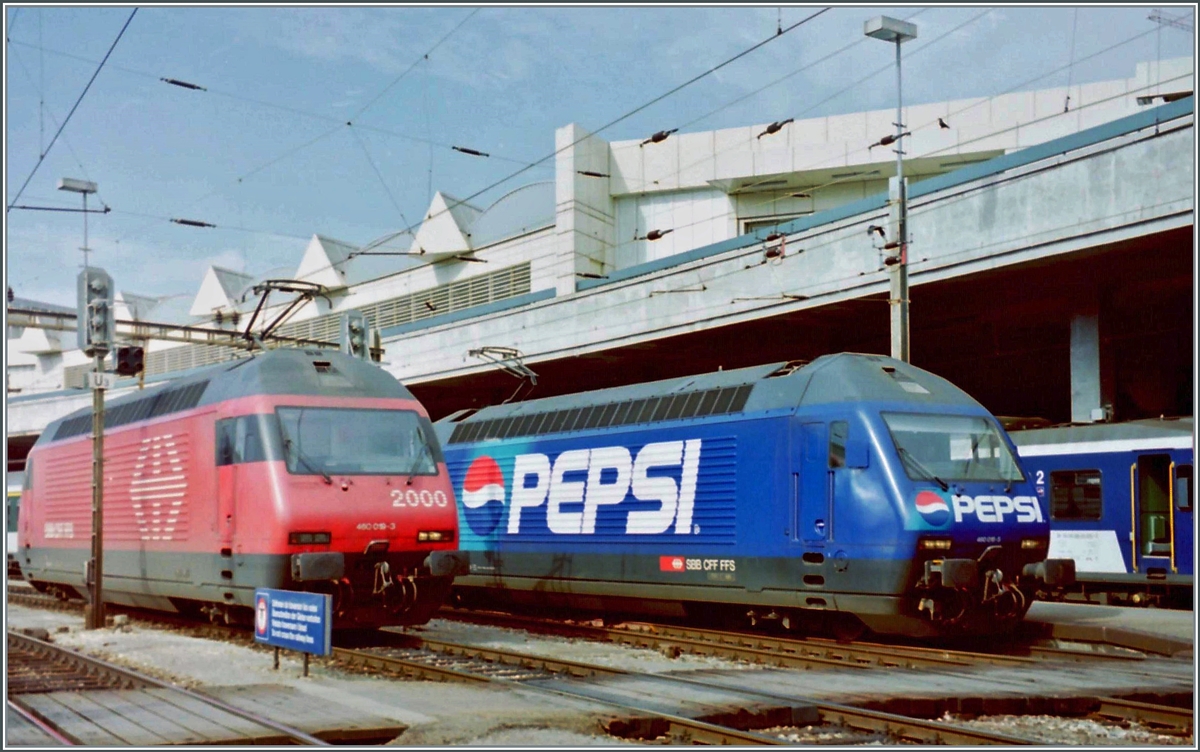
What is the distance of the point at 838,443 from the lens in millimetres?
14734

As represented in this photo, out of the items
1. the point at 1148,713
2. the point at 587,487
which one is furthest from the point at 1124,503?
the point at 1148,713

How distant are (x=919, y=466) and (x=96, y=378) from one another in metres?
11.8

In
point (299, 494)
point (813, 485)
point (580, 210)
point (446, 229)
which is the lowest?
point (299, 494)

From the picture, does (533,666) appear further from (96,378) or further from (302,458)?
(96,378)

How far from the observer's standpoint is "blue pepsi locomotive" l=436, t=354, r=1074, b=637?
46.5 ft

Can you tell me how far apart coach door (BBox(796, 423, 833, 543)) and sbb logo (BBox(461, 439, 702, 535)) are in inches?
75.8

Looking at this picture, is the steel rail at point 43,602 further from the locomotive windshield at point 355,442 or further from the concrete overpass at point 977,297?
the concrete overpass at point 977,297

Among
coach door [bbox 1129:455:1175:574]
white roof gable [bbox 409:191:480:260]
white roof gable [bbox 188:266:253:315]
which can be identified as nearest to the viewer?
coach door [bbox 1129:455:1175:574]

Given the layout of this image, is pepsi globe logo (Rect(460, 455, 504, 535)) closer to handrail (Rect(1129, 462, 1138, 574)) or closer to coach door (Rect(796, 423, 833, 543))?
coach door (Rect(796, 423, 833, 543))

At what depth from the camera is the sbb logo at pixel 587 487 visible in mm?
16984

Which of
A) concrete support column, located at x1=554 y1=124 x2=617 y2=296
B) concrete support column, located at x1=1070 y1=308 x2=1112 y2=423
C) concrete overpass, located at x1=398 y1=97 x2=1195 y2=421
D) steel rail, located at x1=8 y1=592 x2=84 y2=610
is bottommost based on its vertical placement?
steel rail, located at x1=8 y1=592 x2=84 y2=610

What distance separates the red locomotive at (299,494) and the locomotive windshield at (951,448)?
5.58 m

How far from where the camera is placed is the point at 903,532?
1388cm

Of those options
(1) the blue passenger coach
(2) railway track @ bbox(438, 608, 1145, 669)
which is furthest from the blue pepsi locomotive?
(1) the blue passenger coach
